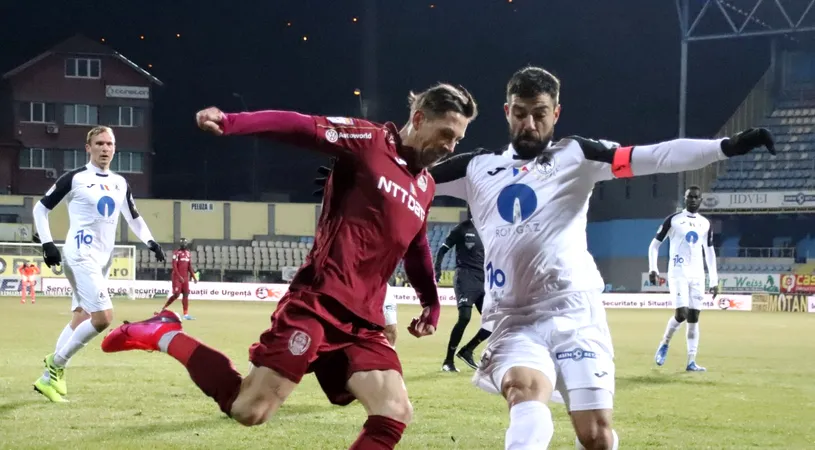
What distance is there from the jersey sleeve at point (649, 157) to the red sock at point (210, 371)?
2207 millimetres

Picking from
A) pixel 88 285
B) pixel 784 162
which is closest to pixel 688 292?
pixel 88 285

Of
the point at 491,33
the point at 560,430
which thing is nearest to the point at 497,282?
the point at 560,430

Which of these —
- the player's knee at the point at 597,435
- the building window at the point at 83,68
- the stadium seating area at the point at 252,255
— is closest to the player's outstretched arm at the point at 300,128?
the player's knee at the point at 597,435

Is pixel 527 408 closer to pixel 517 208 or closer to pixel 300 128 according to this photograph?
pixel 517 208

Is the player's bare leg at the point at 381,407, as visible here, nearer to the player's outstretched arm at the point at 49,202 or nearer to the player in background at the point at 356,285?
the player in background at the point at 356,285

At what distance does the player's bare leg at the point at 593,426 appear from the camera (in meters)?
4.66

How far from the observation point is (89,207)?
934 cm

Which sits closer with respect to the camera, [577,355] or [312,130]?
[312,130]

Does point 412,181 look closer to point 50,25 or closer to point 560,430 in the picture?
point 560,430

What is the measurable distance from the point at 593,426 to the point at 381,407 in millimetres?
1103

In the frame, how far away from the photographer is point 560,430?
7551 millimetres

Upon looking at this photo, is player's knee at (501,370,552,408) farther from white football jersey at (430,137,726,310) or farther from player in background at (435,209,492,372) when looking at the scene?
player in background at (435,209,492,372)

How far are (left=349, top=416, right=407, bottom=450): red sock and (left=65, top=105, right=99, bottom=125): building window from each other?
50.6 metres

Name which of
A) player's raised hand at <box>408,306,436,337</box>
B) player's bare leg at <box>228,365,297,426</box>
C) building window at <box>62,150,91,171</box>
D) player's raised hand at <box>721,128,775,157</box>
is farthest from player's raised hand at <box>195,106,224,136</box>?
building window at <box>62,150,91,171</box>
